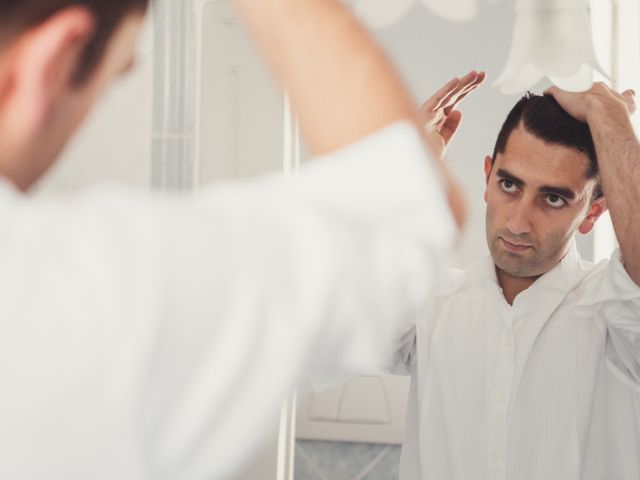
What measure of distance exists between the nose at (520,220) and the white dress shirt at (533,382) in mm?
79

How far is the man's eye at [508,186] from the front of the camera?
1154mm

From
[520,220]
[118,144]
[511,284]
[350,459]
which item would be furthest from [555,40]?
[350,459]

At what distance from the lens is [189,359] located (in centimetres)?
21

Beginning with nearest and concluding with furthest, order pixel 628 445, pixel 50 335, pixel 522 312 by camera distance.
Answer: pixel 50 335, pixel 628 445, pixel 522 312

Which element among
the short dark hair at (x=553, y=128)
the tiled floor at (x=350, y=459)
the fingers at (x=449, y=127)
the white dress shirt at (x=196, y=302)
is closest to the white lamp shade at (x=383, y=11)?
the white dress shirt at (x=196, y=302)

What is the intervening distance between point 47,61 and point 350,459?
4.00 ft

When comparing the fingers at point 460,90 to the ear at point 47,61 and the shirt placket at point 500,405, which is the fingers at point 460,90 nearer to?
the shirt placket at point 500,405

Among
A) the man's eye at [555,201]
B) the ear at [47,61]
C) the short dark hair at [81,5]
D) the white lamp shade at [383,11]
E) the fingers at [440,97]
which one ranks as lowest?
the ear at [47,61]

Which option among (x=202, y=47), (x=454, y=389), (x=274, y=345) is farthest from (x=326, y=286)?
(x=202, y=47)

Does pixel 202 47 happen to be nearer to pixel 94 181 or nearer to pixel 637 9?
pixel 94 181

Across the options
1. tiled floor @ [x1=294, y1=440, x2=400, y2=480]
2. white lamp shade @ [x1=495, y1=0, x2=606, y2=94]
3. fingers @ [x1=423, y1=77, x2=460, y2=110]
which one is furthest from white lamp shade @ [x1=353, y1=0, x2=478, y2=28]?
tiled floor @ [x1=294, y1=440, x2=400, y2=480]

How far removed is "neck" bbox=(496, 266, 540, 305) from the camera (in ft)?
3.93

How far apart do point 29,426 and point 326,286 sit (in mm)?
80

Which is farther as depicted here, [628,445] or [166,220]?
[628,445]
